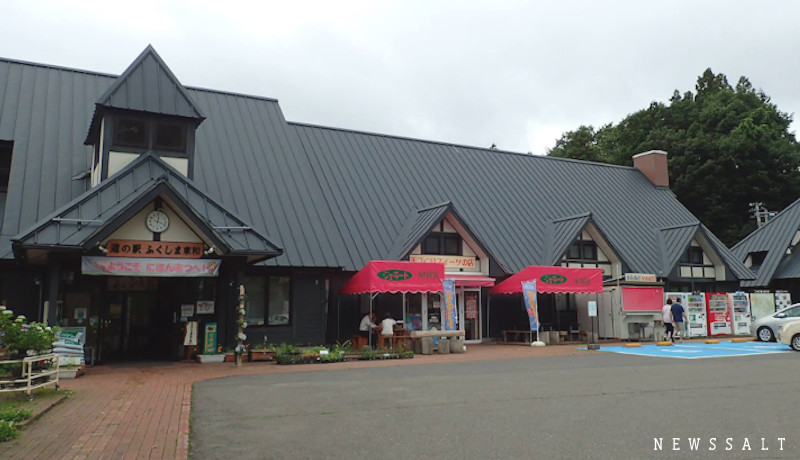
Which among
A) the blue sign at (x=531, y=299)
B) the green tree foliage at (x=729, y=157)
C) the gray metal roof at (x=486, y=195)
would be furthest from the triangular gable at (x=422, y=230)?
Result: the green tree foliage at (x=729, y=157)

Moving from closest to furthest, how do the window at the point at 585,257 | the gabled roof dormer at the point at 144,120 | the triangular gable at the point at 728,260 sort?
the gabled roof dormer at the point at 144,120 < the window at the point at 585,257 < the triangular gable at the point at 728,260

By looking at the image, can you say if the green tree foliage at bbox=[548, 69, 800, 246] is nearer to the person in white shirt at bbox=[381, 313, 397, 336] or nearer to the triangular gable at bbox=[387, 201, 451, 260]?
the triangular gable at bbox=[387, 201, 451, 260]

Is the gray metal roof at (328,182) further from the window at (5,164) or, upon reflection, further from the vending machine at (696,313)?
the vending machine at (696,313)

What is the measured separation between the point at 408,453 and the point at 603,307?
19.5 meters

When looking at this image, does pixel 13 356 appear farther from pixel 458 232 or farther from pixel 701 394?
pixel 458 232

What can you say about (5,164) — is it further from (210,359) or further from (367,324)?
(367,324)

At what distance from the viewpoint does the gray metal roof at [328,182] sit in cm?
1923

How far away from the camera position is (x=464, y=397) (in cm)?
962

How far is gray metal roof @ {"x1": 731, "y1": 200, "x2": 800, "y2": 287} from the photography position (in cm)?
3238

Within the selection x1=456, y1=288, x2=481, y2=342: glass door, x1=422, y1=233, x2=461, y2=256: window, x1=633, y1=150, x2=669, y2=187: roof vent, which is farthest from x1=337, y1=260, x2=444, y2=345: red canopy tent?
x1=633, y1=150, x2=669, y2=187: roof vent

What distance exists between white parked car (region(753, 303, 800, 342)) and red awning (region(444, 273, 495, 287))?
10.4 meters

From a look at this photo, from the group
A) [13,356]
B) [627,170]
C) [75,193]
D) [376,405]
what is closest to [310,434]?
[376,405]

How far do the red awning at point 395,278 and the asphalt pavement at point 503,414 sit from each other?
5.23 m
